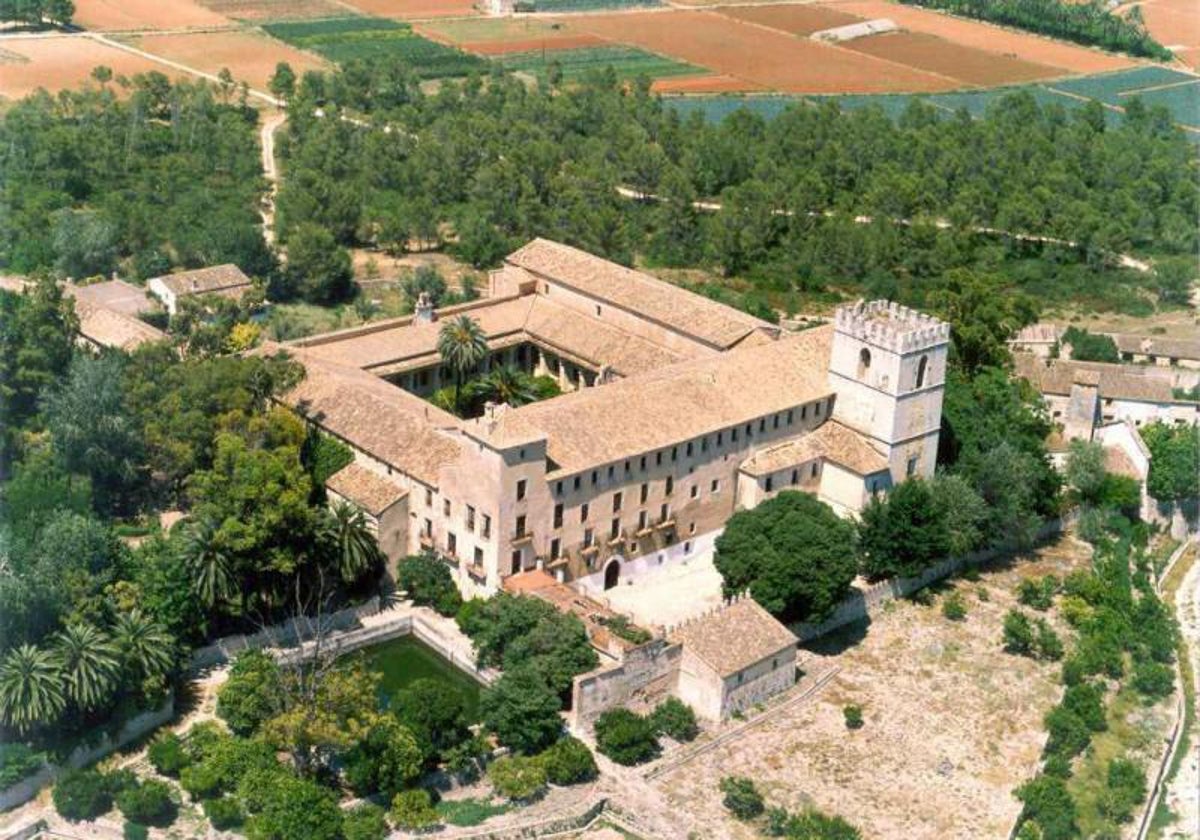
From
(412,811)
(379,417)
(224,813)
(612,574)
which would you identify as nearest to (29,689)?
(224,813)

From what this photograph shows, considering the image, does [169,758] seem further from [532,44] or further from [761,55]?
[761,55]

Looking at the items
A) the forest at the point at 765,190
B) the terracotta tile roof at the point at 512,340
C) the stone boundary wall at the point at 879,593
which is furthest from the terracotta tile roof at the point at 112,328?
the stone boundary wall at the point at 879,593

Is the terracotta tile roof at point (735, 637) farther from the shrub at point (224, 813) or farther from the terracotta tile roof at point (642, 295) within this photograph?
the terracotta tile roof at point (642, 295)

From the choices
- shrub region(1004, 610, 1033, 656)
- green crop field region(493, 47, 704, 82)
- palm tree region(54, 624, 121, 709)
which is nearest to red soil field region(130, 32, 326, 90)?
green crop field region(493, 47, 704, 82)

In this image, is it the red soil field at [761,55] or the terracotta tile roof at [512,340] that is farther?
the red soil field at [761,55]

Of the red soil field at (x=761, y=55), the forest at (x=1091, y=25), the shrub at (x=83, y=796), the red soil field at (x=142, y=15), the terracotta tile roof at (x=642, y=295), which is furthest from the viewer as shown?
the forest at (x=1091, y=25)

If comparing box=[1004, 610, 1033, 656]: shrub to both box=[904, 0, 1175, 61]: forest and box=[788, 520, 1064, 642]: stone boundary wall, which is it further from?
box=[904, 0, 1175, 61]: forest

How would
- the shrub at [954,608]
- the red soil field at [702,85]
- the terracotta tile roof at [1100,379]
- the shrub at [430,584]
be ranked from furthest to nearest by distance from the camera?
the red soil field at [702,85]
the terracotta tile roof at [1100,379]
the shrub at [954,608]
the shrub at [430,584]
